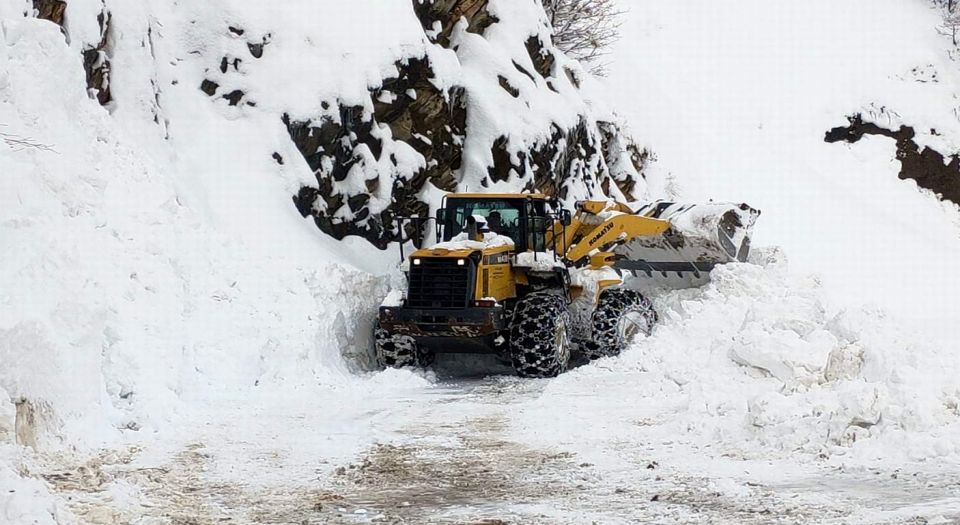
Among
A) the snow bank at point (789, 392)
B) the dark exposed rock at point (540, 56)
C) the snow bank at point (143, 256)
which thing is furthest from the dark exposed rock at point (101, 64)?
the dark exposed rock at point (540, 56)

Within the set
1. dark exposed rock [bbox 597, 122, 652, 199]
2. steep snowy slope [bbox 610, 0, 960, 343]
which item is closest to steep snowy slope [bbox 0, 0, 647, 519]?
dark exposed rock [bbox 597, 122, 652, 199]

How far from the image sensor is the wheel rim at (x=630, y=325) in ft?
42.7

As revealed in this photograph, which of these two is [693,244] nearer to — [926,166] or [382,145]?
[382,145]

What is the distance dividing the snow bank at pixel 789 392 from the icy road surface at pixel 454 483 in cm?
27

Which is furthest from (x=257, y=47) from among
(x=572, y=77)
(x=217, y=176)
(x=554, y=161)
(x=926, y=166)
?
(x=926, y=166)

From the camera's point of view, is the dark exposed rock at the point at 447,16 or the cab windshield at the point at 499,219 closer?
the cab windshield at the point at 499,219

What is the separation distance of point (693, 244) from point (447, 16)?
7.41 metres

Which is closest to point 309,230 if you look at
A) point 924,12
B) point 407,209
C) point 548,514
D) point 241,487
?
point 407,209

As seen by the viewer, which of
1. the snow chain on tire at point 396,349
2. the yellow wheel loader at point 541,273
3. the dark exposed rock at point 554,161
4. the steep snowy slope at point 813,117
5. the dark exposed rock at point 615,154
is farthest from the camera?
the steep snowy slope at point 813,117

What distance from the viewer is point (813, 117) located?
32406 mm

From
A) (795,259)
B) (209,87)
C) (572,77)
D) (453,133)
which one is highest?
(572,77)

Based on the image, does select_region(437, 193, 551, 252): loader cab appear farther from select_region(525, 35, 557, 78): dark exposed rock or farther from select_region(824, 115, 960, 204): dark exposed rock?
select_region(824, 115, 960, 204): dark exposed rock

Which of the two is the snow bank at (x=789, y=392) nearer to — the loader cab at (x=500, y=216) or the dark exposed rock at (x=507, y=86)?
the loader cab at (x=500, y=216)

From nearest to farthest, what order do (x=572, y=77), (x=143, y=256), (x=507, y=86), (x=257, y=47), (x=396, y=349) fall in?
(x=143, y=256)
(x=396, y=349)
(x=257, y=47)
(x=507, y=86)
(x=572, y=77)
